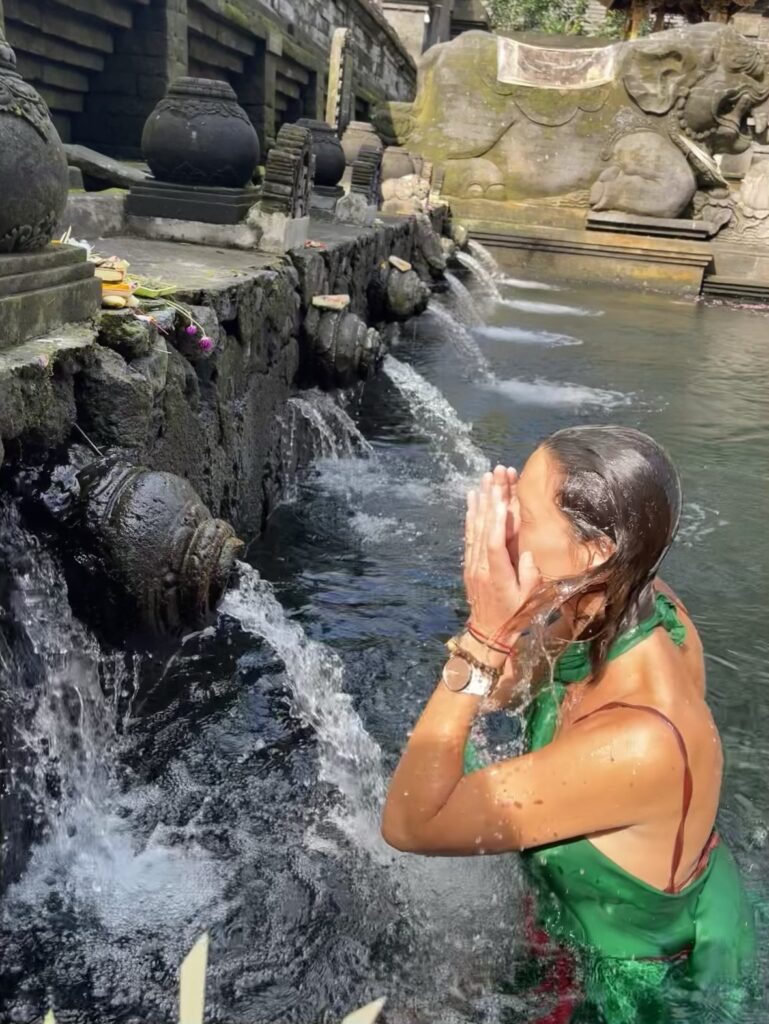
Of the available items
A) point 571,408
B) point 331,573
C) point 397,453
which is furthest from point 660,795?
point 571,408

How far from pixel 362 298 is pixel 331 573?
4085 mm

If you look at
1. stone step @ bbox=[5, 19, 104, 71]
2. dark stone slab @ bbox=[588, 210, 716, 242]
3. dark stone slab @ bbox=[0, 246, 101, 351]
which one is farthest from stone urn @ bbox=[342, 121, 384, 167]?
dark stone slab @ bbox=[0, 246, 101, 351]

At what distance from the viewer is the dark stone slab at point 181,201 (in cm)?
546

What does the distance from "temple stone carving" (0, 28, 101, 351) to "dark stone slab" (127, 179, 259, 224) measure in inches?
118

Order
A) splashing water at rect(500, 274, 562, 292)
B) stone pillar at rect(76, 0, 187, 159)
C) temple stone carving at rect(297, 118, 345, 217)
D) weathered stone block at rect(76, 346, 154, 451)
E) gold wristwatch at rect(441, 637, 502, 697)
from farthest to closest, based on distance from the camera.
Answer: splashing water at rect(500, 274, 562, 292), stone pillar at rect(76, 0, 187, 159), temple stone carving at rect(297, 118, 345, 217), weathered stone block at rect(76, 346, 154, 451), gold wristwatch at rect(441, 637, 502, 697)

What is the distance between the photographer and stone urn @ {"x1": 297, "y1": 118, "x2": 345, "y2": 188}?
8891 mm

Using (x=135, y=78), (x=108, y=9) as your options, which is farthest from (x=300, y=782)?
(x=135, y=78)

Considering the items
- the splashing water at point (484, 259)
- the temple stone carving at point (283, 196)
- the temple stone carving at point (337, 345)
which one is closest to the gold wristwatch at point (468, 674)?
the temple stone carving at point (337, 345)

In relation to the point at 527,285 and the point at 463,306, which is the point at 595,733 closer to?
the point at 463,306

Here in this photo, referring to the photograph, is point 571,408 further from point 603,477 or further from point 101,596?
point 603,477

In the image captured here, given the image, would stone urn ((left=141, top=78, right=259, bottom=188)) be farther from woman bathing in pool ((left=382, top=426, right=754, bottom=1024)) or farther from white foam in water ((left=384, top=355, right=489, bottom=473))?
woman bathing in pool ((left=382, top=426, right=754, bottom=1024))

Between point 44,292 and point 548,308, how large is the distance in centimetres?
1027

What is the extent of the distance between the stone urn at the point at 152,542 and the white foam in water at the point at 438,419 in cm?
343

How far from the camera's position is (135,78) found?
9.77 meters
